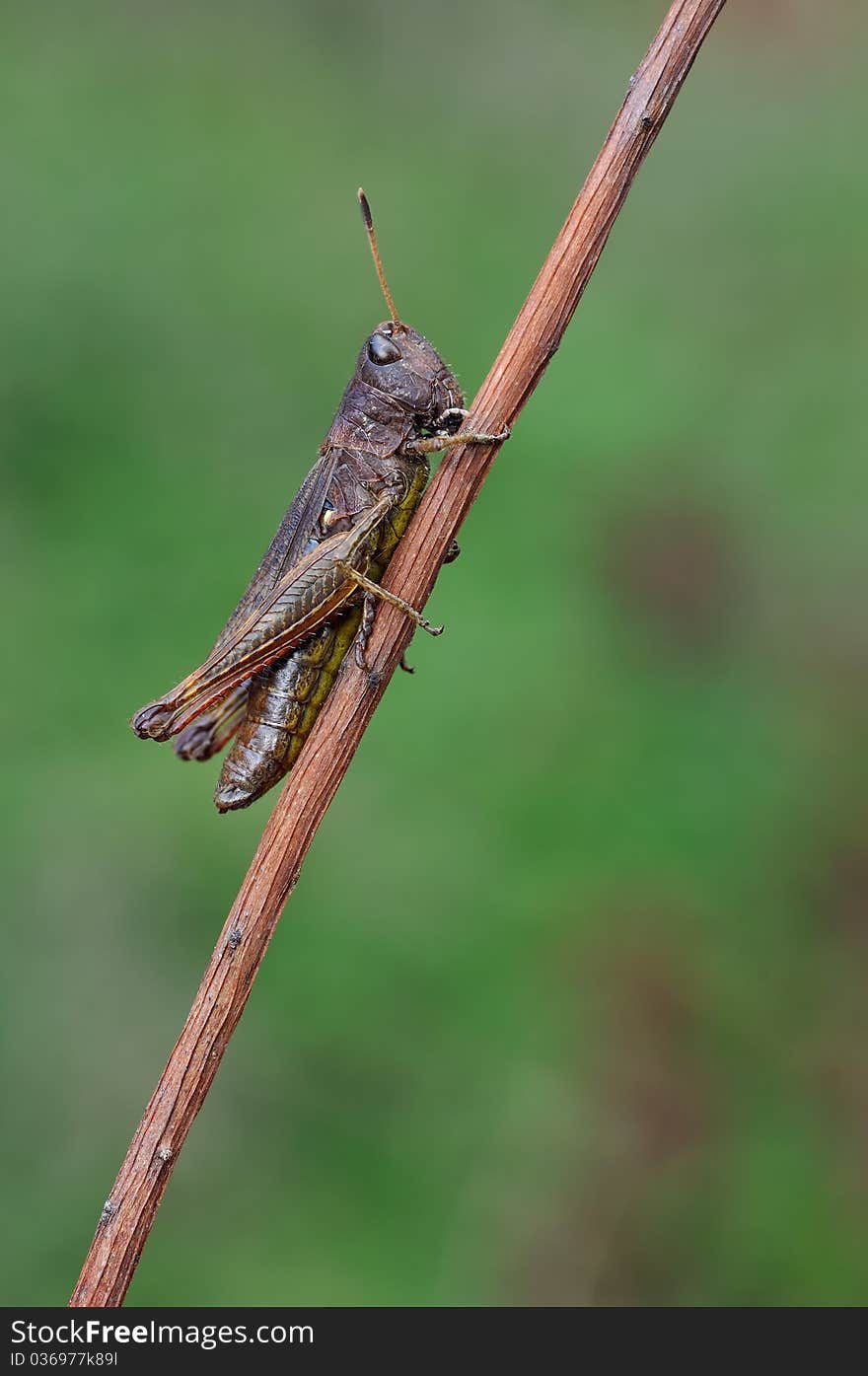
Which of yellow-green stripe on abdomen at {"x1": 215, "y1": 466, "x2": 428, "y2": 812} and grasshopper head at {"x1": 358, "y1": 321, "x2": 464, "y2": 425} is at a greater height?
grasshopper head at {"x1": 358, "y1": 321, "x2": 464, "y2": 425}

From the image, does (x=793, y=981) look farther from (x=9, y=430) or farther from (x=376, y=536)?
(x=9, y=430)

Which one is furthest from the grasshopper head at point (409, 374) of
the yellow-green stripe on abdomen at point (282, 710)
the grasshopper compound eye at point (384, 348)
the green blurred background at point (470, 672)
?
the green blurred background at point (470, 672)

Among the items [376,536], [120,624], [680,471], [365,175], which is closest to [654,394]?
[680,471]

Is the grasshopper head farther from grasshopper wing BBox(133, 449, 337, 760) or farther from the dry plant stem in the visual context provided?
the dry plant stem

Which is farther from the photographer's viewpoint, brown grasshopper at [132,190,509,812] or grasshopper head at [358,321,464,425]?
grasshopper head at [358,321,464,425]

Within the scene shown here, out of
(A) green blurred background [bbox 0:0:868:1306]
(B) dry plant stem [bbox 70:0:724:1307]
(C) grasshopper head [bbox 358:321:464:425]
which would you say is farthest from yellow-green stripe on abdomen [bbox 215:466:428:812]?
(A) green blurred background [bbox 0:0:868:1306]

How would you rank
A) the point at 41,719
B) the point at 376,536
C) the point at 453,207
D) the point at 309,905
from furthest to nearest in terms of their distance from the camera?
the point at 453,207 → the point at 41,719 → the point at 309,905 → the point at 376,536

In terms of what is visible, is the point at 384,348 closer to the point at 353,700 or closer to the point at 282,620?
the point at 282,620
